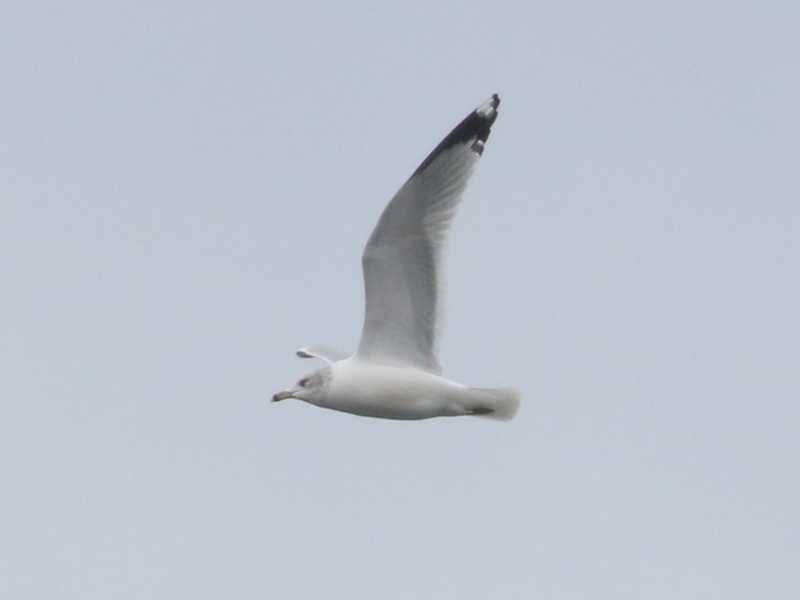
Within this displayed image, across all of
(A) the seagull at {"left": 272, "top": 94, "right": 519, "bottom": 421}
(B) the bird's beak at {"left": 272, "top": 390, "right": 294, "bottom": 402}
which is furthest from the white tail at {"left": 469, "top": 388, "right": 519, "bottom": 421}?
(B) the bird's beak at {"left": 272, "top": 390, "right": 294, "bottom": 402}

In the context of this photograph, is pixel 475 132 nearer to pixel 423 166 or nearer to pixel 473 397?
pixel 423 166

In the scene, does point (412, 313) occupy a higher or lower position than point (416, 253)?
lower

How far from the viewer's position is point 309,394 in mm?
21016

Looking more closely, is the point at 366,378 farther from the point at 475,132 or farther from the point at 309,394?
the point at 475,132

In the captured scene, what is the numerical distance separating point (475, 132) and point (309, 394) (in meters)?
2.00

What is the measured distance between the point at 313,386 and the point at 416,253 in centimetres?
110

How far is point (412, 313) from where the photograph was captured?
69.0 ft

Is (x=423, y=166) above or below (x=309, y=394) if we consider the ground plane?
above

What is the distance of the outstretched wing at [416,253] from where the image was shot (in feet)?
67.9

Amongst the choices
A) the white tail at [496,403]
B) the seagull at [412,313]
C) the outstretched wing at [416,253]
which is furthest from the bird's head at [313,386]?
the white tail at [496,403]

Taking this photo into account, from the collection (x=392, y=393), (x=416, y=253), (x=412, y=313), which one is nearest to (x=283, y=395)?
(x=392, y=393)

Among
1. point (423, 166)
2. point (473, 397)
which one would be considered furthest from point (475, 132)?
point (473, 397)

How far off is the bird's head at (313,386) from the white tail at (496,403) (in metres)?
0.94

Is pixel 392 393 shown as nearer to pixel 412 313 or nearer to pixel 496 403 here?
pixel 412 313
